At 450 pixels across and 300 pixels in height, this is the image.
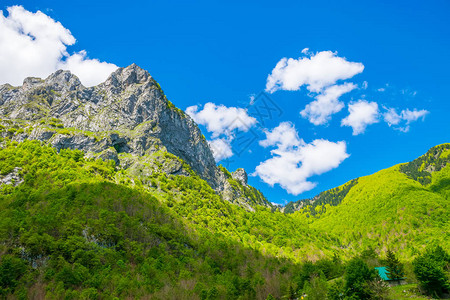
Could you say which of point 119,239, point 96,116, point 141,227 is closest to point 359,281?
point 119,239

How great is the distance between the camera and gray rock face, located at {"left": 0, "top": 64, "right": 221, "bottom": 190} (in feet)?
478

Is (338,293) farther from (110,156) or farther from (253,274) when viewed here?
(110,156)

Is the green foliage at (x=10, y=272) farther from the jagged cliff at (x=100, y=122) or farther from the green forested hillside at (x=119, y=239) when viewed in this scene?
the jagged cliff at (x=100, y=122)

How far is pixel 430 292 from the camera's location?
54438mm

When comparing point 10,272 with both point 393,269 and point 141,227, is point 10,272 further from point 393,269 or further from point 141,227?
point 393,269

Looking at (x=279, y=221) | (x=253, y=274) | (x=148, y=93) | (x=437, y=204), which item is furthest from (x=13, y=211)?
(x=437, y=204)

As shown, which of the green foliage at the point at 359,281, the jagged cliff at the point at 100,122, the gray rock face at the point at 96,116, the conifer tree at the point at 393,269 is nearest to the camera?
the green foliage at the point at 359,281

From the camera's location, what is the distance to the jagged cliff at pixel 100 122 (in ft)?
474

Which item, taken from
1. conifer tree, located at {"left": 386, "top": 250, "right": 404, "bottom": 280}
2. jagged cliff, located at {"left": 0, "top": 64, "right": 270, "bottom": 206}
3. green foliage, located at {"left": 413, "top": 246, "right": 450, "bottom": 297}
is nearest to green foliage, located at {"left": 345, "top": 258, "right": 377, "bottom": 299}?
green foliage, located at {"left": 413, "top": 246, "right": 450, "bottom": 297}

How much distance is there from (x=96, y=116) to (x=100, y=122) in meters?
7.32

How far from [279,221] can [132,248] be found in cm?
12359

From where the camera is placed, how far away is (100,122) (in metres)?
167

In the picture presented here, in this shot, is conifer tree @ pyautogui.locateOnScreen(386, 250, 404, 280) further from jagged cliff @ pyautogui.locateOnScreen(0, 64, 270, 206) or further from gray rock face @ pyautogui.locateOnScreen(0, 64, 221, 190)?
gray rock face @ pyautogui.locateOnScreen(0, 64, 221, 190)

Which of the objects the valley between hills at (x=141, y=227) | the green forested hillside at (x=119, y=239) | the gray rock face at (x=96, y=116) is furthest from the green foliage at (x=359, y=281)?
the gray rock face at (x=96, y=116)
